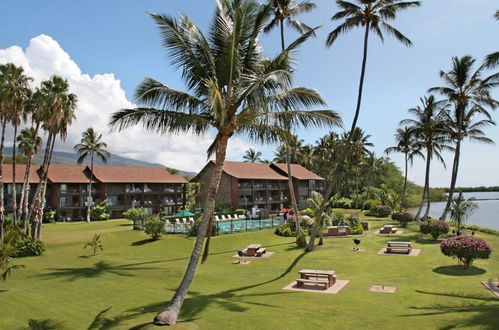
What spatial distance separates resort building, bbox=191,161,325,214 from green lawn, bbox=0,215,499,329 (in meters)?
33.1

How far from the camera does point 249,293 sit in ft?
46.9

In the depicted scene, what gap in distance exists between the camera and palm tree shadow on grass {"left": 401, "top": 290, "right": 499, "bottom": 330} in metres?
9.53

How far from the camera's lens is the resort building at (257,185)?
58125 millimetres

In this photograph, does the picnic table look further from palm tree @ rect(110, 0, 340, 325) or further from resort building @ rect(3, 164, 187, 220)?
resort building @ rect(3, 164, 187, 220)

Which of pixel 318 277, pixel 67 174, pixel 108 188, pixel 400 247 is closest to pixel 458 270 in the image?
pixel 400 247

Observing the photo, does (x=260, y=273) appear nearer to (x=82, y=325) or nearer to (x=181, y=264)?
(x=181, y=264)

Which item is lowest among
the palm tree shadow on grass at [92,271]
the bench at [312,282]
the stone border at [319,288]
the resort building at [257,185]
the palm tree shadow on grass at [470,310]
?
the palm tree shadow on grass at [92,271]

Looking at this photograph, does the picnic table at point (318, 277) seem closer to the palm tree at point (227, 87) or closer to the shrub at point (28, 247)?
the palm tree at point (227, 87)

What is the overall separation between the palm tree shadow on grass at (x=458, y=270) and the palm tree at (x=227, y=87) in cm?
923

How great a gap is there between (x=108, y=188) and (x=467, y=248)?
54.8 m

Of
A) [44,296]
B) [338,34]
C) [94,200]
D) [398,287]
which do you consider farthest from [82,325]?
[94,200]

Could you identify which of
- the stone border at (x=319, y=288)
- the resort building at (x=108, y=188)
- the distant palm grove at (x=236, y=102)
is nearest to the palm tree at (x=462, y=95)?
the distant palm grove at (x=236, y=102)

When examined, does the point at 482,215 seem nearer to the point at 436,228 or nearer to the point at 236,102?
the point at 436,228

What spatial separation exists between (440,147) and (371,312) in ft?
120
